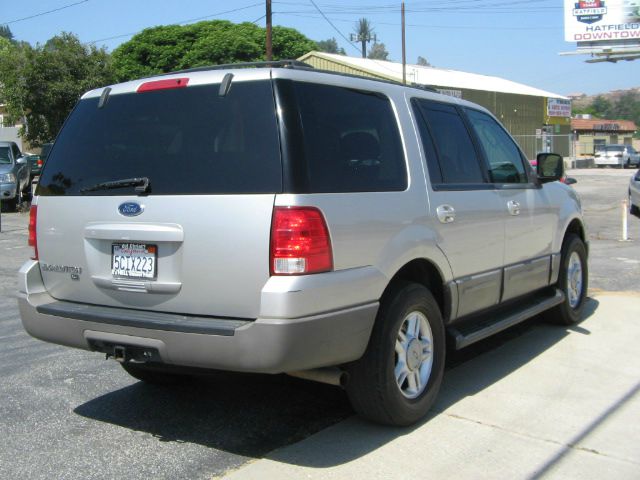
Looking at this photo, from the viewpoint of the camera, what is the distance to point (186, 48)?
165ft

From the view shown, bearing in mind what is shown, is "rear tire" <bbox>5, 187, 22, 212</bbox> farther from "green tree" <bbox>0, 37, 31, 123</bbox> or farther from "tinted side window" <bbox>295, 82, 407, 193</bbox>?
"tinted side window" <bbox>295, 82, 407, 193</bbox>

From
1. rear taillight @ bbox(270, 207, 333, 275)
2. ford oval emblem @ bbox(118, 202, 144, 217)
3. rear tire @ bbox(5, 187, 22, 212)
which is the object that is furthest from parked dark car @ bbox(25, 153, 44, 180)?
rear taillight @ bbox(270, 207, 333, 275)

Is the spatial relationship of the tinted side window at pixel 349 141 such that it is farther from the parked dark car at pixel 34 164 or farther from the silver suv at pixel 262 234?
the parked dark car at pixel 34 164

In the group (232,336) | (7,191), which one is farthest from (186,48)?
(232,336)

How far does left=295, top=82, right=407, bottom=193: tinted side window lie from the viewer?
12.3 feet

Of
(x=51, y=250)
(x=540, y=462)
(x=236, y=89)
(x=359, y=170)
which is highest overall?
(x=236, y=89)

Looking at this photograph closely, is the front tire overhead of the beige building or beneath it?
beneath

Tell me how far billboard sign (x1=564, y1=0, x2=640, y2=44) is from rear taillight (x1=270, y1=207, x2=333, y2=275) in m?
46.3

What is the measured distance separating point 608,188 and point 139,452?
26977mm

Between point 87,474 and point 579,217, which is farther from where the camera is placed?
point 579,217

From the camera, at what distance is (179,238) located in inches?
147

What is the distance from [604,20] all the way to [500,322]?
44.9 meters

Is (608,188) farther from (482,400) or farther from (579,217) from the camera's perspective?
(482,400)

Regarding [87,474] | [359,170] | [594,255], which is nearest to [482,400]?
[359,170]
